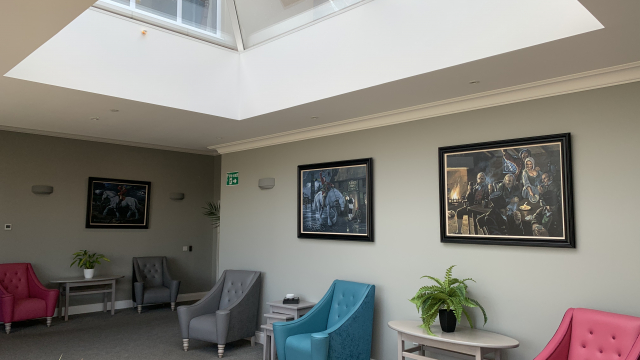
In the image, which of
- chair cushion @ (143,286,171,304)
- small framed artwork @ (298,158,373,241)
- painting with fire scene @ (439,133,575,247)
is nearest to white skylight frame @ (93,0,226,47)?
small framed artwork @ (298,158,373,241)

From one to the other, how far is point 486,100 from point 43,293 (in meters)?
6.61

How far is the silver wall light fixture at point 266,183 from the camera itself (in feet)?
20.8

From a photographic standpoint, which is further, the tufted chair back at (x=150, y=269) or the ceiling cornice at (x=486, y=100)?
the tufted chair back at (x=150, y=269)

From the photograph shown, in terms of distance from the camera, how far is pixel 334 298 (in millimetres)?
5164

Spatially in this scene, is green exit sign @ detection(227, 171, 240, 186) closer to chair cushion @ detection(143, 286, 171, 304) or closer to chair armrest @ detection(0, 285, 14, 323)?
chair cushion @ detection(143, 286, 171, 304)

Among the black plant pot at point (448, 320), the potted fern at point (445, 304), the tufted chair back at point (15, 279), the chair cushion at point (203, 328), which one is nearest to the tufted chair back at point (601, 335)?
the potted fern at point (445, 304)

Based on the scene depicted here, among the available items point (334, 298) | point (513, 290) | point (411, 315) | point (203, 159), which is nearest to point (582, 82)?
point (513, 290)

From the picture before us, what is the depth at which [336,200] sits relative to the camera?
550cm

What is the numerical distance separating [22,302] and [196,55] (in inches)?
174

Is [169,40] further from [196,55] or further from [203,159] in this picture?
[203,159]

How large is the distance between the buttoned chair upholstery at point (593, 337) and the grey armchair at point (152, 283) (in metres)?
6.38

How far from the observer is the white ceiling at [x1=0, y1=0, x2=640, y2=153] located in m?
2.95

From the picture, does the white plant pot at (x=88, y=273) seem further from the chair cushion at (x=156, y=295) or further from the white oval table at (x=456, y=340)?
the white oval table at (x=456, y=340)

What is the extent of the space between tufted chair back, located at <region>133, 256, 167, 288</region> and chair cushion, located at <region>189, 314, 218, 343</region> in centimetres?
277
